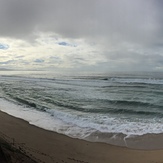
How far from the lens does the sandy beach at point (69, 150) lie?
6.09m

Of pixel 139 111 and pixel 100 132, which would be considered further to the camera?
pixel 139 111

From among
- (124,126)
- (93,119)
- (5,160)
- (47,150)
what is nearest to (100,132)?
(124,126)

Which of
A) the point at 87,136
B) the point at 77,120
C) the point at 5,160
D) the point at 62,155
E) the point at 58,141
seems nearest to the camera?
the point at 5,160

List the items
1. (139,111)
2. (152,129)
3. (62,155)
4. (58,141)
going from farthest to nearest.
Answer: (139,111) → (152,129) → (58,141) → (62,155)

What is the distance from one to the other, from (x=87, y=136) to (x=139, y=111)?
6.74 meters

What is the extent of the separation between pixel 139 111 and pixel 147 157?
7.82 m

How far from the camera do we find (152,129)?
9578 millimetres

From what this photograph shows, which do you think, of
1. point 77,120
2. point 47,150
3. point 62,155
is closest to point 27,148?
point 47,150

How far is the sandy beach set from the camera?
20.0 ft

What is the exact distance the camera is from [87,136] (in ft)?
27.5

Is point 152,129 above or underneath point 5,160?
underneath

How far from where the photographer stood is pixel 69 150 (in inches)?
267

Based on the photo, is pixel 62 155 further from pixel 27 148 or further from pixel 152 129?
pixel 152 129

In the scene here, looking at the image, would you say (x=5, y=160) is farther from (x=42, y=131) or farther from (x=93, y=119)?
(x=93, y=119)
